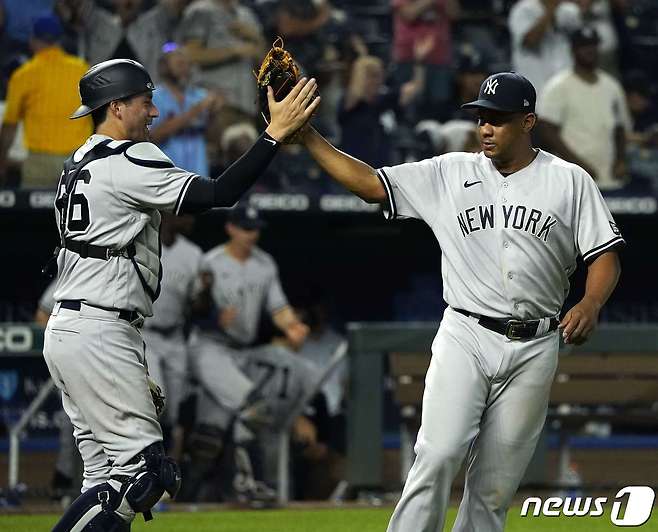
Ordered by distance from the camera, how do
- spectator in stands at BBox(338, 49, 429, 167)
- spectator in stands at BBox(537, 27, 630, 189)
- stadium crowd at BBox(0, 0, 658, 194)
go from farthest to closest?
1. spectator in stands at BBox(338, 49, 429, 167)
2. spectator in stands at BBox(537, 27, 630, 189)
3. stadium crowd at BBox(0, 0, 658, 194)

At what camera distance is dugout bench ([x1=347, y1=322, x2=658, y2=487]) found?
28.6ft

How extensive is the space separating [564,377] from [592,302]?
415cm

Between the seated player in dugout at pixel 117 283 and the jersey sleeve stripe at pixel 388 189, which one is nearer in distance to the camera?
the seated player in dugout at pixel 117 283

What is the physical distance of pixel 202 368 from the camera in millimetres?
9008

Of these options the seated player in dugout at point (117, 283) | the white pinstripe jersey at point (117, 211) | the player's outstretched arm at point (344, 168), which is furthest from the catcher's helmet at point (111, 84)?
the player's outstretched arm at point (344, 168)

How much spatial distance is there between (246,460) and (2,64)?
11.4 ft

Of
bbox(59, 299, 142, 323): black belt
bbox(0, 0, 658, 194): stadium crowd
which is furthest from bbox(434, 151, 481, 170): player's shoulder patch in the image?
bbox(0, 0, 658, 194): stadium crowd

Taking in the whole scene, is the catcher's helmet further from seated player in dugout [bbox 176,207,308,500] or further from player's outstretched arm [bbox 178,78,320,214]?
seated player in dugout [bbox 176,207,308,500]

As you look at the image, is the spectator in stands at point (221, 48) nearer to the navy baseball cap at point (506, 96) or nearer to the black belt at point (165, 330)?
the black belt at point (165, 330)

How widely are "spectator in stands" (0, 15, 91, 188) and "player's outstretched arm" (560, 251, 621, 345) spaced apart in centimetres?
538

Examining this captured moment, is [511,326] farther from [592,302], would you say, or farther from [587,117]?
[587,117]

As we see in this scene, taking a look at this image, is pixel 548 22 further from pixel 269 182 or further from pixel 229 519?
pixel 229 519

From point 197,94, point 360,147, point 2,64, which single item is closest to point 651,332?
point 360,147

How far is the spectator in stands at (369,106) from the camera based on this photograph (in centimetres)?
1021
